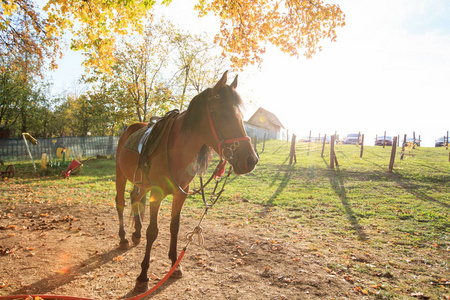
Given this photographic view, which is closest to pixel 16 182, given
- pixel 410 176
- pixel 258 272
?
pixel 258 272

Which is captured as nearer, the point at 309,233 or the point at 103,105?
the point at 309,233

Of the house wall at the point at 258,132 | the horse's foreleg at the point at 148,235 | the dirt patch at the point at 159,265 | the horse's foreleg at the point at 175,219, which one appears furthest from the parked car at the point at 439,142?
the horse's foreleg at the point at 148,235

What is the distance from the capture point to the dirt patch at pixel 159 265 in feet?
10.4

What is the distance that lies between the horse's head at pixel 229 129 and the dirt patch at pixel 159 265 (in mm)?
1902

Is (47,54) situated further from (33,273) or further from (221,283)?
(221,283)

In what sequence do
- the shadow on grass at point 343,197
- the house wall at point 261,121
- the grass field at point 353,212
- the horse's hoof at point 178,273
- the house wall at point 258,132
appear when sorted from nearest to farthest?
the horse's hoof at point 178,273, the grass field at point 353,212, the shadow on grass at point 343,197, the house wall at point 258,132, the house wall at point 261,121

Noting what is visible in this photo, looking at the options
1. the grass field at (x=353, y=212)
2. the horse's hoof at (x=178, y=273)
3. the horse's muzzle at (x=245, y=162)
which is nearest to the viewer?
the horse's muzzle at (x=245, y=162)

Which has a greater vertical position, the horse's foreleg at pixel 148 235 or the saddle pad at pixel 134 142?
the saddle pad at pixel 134 142

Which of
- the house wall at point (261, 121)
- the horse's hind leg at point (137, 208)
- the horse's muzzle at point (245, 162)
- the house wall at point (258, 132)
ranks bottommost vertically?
the horse's hind leg at point (137, 208)

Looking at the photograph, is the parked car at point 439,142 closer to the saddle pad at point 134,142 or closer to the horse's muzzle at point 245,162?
the horse's muzzle at point 245,162

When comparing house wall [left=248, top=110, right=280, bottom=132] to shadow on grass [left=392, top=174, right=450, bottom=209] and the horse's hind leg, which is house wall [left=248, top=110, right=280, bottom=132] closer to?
shadow on grass [left=392, top=174, right=450, bottom=209]

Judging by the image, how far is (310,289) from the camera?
330 cm

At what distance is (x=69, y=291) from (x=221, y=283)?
203 centimetres

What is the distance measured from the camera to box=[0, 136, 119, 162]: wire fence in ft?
66.3
